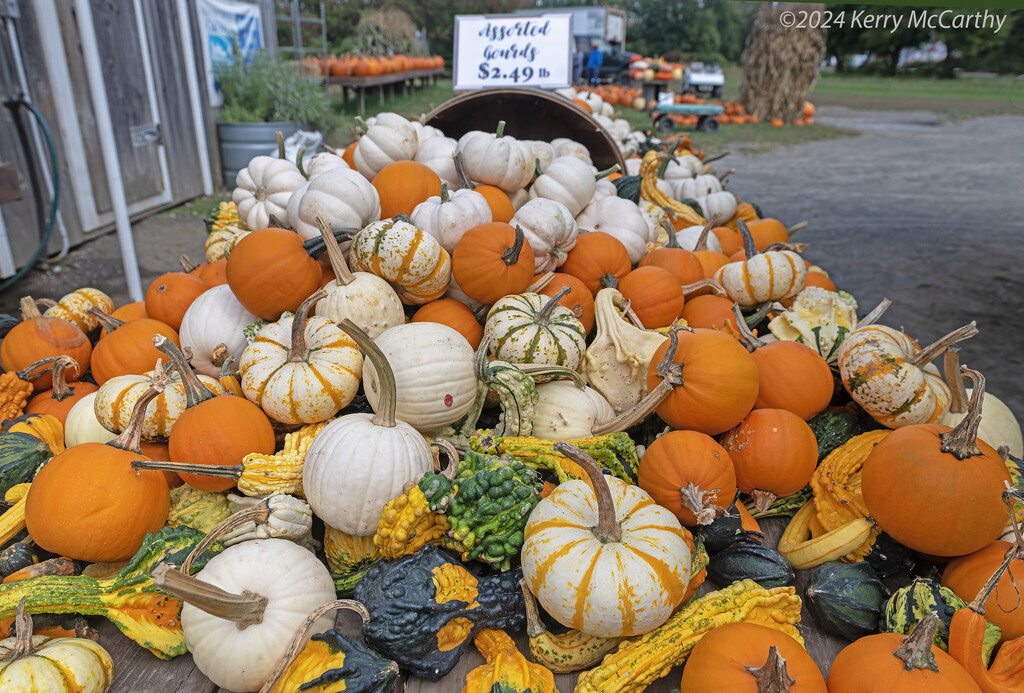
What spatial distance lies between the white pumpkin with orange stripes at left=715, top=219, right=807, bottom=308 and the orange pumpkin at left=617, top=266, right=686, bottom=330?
1.09 ft

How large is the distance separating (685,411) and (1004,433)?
1.10 meters

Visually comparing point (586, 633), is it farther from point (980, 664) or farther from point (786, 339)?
point (786, 339)

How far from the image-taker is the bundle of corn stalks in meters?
15.2

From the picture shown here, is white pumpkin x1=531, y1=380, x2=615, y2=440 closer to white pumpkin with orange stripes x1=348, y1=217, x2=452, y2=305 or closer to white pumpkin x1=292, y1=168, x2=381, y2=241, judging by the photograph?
white pumpkin with orange stripes x1=348, y1=217, x2=452, y2=305

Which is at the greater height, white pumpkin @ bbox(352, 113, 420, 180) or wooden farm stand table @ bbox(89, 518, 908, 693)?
white pumpkin @ bbox(352, 113, 420, 180)

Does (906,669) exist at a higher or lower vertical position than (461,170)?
lower

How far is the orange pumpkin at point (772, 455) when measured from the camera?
188cm

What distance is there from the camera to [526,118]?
3951 mm

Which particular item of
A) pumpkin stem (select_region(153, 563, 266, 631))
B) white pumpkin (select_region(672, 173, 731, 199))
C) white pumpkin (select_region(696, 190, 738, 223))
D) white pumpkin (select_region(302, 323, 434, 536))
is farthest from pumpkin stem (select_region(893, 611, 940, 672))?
white pumpkin (select_region(672, 173, 731, 199))

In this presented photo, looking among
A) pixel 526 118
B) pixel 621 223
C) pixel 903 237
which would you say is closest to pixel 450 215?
pixel 621 223

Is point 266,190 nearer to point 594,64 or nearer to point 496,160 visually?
point 496,160

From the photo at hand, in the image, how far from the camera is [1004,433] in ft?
6.64

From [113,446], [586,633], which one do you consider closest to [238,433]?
[113,446]

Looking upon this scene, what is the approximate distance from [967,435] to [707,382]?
67 centimetres
